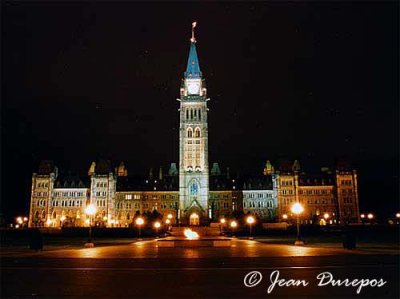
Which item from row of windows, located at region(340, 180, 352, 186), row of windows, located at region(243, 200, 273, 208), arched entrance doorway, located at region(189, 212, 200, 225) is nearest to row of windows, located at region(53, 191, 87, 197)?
arched entrance doorway, located at region(189, 212, 200, 225)

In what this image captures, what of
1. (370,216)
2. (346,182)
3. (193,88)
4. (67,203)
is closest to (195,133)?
(193,88)

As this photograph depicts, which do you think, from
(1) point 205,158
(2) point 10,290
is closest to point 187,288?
(2) point 10,290

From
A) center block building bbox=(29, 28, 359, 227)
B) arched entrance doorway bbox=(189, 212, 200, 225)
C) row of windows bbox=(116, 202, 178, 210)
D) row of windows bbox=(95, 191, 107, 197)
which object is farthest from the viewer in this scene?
row of windows bbox=(116, 202, 178, 210)

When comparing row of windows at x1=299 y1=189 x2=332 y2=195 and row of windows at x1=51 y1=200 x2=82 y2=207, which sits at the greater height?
row of windows at x1=299 y1=189 x2=332 y2=195

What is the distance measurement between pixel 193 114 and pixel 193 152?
10666mm

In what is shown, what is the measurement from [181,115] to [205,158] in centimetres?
1383

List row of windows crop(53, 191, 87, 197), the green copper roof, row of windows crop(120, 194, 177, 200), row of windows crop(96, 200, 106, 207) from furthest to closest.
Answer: row of windows crop(120, 194, 177, 200) → the green copper roof → row of windows crop(53, 191, 87, 197) → row of windows crop(96, 200, 106, 207)

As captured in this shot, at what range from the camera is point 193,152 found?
346ft

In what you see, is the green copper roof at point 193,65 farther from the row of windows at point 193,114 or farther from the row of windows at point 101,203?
the row of windows at point 101,203

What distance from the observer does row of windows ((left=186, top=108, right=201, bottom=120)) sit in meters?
107

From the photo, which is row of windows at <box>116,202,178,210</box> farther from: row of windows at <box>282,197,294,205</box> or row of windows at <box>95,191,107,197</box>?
row of windows at <box>282,197,294,205</box>

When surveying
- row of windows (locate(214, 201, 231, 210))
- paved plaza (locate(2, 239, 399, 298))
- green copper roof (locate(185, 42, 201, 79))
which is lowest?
paved plaza (locate(2, 239, 399, 298))

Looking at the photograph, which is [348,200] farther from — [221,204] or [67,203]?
[67,203]

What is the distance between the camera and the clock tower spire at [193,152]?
10138cm
